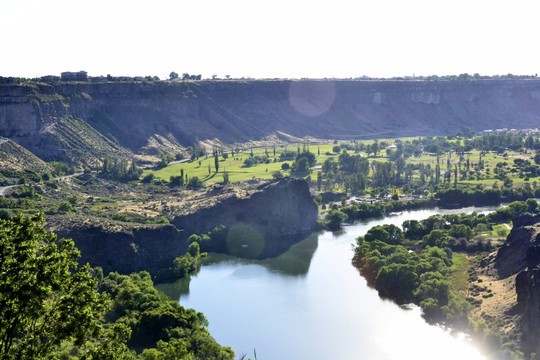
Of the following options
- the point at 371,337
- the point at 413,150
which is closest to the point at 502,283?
the point at 371,337

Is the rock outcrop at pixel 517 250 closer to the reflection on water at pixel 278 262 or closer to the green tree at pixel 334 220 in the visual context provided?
the reflection on water at pixel 278 262

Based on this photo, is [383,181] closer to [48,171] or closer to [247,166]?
[247,166]

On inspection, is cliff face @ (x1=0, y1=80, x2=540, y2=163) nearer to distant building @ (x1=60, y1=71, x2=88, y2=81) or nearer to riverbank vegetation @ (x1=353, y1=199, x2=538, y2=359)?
distant building @ (x1=60, y1=71, x2=88, y2=81)

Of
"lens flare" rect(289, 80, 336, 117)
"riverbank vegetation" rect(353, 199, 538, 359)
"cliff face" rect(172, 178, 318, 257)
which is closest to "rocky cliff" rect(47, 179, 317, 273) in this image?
"cliff face" rect(172, 178, 318, 257)

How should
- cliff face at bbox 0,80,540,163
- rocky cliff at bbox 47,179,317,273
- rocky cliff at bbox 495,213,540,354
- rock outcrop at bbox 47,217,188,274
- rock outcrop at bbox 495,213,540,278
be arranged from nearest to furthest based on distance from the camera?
rocky cliff at bbox 495,213,540,354 → rock outcrop at bbox 495,213,540,278 → rock outcrop at bbox 47,217,188,274 → rocky cliff at bbox 47,179,317,273 → cliff face at bbox 0,80,540,163

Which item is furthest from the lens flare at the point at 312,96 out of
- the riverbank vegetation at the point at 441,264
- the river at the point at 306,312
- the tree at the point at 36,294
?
the tree at the point at 36,294

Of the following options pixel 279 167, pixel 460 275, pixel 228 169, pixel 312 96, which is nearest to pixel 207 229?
pixel 460 275
